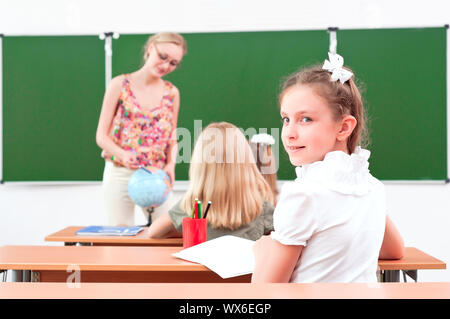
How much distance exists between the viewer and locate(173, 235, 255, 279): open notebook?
4.46 feet

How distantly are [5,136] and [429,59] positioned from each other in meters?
3.67

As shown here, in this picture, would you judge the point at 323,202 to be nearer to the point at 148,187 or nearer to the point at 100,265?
the point at 100,265

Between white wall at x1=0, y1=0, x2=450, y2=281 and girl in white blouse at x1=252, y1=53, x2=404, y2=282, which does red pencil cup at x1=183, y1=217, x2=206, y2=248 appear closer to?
girl in white blouse at x1=252, y1=53, x2=404, y2=282

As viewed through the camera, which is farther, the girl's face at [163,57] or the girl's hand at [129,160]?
the girl's face at [163,57]

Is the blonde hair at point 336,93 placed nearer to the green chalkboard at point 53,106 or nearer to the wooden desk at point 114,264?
the wooden desk at point 114,264

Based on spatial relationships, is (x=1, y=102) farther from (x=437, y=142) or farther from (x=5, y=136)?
(x=437, y=142)

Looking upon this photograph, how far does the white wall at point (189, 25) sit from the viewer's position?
159 inches

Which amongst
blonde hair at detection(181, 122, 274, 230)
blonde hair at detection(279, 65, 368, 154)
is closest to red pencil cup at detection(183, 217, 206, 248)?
blonde hair at detection(181, 122, 274, 230)

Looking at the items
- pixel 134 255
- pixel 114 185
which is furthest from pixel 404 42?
pixel 134 255

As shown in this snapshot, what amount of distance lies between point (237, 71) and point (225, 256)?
9.22ft

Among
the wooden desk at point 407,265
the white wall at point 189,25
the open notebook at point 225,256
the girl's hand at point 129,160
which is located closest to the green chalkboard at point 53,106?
the white wall at point 189,25

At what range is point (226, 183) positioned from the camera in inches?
77.7

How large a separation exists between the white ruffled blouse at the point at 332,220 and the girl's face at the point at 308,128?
26 millimetres

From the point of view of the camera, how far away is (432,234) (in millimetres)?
4062
